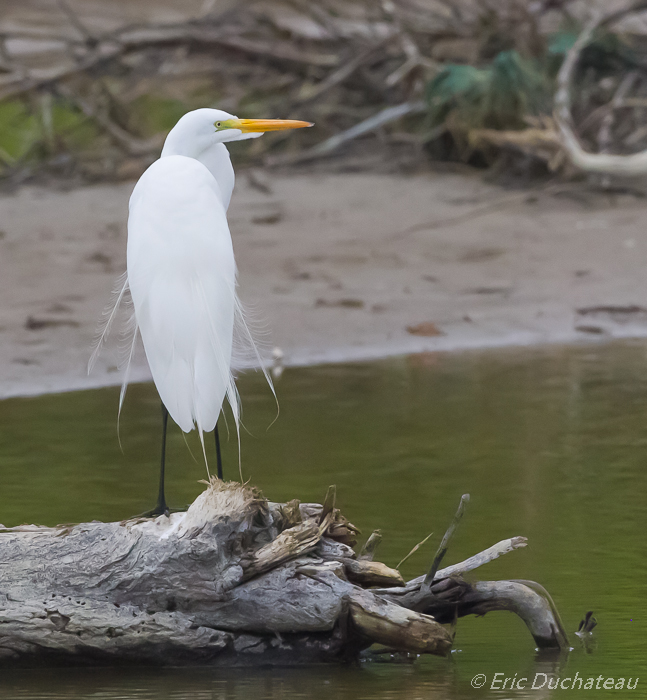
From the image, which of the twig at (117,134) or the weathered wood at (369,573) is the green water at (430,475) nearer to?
the weathered wood at (369,573)

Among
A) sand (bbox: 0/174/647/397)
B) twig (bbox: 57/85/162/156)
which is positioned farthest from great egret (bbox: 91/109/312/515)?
twig (bbox: 57/85/162/156)

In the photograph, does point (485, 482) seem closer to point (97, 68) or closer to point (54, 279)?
point (54, 279)

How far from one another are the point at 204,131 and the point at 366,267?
4501mm

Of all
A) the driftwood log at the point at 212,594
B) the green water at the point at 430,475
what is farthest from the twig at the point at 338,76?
the driftwood log at the point at 212,594

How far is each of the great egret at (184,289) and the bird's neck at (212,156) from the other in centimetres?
24

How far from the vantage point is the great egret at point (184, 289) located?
13.4 ft

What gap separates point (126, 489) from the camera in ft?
17.4

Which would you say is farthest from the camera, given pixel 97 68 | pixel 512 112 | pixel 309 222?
pixel 97 68

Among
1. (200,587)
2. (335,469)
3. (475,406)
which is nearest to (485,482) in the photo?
(335,469)

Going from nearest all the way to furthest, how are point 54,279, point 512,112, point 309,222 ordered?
point 54,279 < point 309,222 < point 512,112

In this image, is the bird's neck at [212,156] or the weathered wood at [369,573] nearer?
the weathered wood at [369,573]

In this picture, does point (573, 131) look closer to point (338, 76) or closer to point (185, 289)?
point (338, 76)

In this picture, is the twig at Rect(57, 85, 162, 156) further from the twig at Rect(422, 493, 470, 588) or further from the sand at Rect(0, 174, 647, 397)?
the twig at Rect(422, 493, 470, 588)

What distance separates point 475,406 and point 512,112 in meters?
5.01
